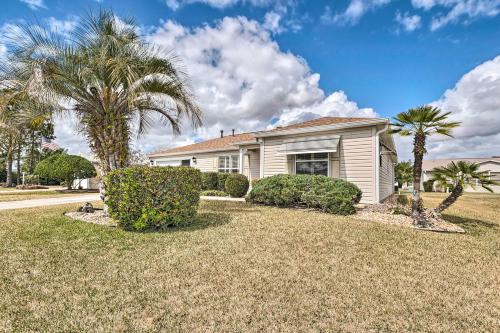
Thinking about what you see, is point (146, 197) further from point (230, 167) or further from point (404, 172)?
point (404, 172)

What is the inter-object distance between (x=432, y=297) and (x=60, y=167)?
22856 mm

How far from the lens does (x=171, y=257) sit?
4.50m

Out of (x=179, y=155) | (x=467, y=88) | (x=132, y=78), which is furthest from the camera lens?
(x=467, y=88)

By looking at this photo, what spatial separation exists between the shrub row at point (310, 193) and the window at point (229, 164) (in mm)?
7461

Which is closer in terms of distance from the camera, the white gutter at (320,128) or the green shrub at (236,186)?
the white gutter at (320,128)

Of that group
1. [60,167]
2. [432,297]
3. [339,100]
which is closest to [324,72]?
[339,100]

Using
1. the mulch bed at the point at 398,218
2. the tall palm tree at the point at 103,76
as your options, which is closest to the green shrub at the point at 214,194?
the tall palm tree at the point at 103,76

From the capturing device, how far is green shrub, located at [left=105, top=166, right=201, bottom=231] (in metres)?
5.99

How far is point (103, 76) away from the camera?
7371 mm

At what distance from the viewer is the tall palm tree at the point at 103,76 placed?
685 centimetres

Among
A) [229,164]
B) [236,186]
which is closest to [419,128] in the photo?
[236,186]

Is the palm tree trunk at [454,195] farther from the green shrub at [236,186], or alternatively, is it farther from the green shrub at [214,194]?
the green shrub at [214,194]

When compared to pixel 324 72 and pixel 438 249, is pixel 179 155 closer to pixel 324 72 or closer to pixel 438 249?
pixel 324 72

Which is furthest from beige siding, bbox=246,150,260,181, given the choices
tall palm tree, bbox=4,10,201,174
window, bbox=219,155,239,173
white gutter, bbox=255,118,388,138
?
tall palm tree, bbox=4,10,201,174
